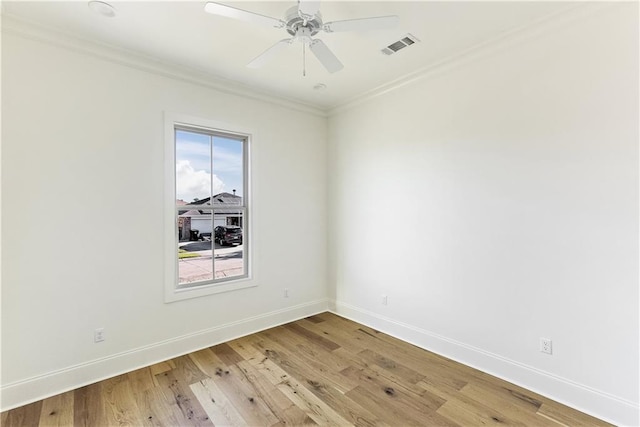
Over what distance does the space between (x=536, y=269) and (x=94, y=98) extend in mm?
3890

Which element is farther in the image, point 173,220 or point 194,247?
point 194,247

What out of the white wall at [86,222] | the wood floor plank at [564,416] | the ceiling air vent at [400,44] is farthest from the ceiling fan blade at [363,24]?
the wood floor plank at [564,416]

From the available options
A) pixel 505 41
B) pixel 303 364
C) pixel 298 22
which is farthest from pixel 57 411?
pixel 505 41

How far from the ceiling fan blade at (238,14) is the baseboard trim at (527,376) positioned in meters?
3.04

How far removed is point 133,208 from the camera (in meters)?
2.73

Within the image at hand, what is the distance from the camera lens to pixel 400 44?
257cm

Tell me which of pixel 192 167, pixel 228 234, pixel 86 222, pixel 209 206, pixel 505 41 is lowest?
pixel 228 234

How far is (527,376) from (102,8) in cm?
417

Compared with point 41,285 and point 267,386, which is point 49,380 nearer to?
point 41,285

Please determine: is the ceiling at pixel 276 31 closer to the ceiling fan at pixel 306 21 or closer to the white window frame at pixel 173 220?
the ceiling fan at pixel 306 21

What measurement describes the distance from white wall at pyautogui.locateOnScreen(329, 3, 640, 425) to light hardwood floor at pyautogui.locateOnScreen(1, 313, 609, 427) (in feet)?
0.98

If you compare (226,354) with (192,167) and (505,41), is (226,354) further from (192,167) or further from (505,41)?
(505,41)

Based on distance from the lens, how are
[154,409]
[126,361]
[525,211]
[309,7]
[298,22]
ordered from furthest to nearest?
[126,361]
[525,211]
[154,409]
[298,22]
[309,7]

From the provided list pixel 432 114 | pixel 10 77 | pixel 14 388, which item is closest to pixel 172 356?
pixel 14 388
